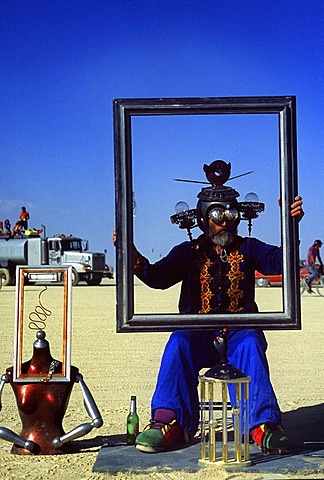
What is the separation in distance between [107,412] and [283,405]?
1387mm

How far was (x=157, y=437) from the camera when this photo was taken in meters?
4.77

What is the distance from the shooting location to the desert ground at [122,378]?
4.54 metres

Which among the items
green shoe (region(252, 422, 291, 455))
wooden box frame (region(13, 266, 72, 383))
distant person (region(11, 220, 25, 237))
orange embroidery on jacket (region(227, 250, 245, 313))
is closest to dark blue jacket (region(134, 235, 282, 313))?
orange embroidery on jacket (region(227, 250, 245, 313))

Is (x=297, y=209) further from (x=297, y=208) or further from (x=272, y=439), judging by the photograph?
(x=272, y=439)

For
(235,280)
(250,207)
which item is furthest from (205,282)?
(250,207)

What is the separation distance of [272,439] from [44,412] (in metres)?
1.35

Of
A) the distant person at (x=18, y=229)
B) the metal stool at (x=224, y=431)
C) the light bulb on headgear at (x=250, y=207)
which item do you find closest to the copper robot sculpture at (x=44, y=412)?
the metal stool at (x=224, y=431)

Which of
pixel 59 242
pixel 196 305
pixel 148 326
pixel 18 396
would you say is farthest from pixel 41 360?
pixel 59 242

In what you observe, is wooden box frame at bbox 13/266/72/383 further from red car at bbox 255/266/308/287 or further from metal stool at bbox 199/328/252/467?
red car at bbox 255/266/308/287

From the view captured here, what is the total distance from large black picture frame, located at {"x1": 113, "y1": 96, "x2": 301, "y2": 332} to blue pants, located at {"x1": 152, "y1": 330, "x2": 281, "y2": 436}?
0.35 feet

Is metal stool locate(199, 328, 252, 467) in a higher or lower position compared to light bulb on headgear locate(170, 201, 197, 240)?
lower

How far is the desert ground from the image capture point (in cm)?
454

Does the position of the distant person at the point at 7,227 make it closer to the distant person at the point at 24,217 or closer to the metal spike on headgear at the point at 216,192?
the distant person at the point at 24,217

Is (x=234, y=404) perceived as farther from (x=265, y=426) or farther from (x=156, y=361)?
(x=156, y=361)
